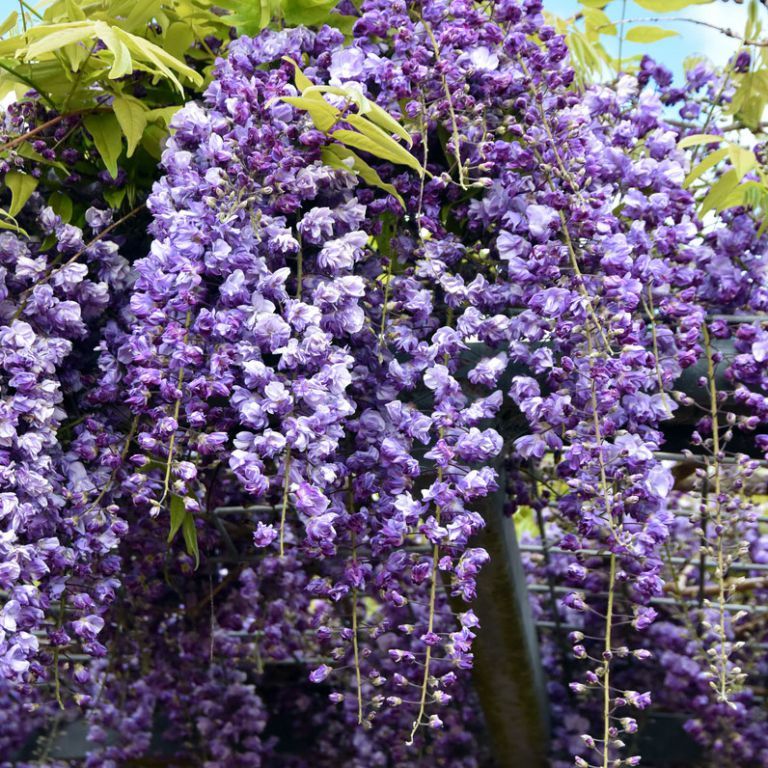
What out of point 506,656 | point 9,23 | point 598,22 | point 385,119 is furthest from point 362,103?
point 506,656

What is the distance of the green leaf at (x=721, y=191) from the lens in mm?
1250

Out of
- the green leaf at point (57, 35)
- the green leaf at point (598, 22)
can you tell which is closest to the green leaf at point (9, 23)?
the green leaf at point (57, 35)

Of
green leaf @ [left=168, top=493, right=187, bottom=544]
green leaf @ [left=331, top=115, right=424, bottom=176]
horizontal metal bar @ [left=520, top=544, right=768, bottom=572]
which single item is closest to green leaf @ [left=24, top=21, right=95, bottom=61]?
green leaf @ [left=331, top=115, right=424, bottom=176]

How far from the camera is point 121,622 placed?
179 centimetres

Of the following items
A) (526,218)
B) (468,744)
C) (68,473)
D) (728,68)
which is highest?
(728,68)

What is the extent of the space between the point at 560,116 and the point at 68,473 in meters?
0.66

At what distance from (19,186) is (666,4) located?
2.89ft

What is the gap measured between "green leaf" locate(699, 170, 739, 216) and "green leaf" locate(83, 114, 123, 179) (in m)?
0.70

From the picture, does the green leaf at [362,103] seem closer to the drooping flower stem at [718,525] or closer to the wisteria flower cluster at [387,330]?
the wisteria flower cluster at [387,330]

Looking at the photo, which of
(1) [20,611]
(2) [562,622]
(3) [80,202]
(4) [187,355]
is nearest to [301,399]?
(4) [187,355]

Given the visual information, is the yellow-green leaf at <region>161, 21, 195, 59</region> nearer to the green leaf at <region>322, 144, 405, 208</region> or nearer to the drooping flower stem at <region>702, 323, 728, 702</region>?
the green leaf at <region>322, 144, 405, 208</region>

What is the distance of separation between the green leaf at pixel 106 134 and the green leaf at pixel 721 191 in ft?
2.28

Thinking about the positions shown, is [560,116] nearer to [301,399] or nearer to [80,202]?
[301,399]

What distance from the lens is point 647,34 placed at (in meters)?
1.53
